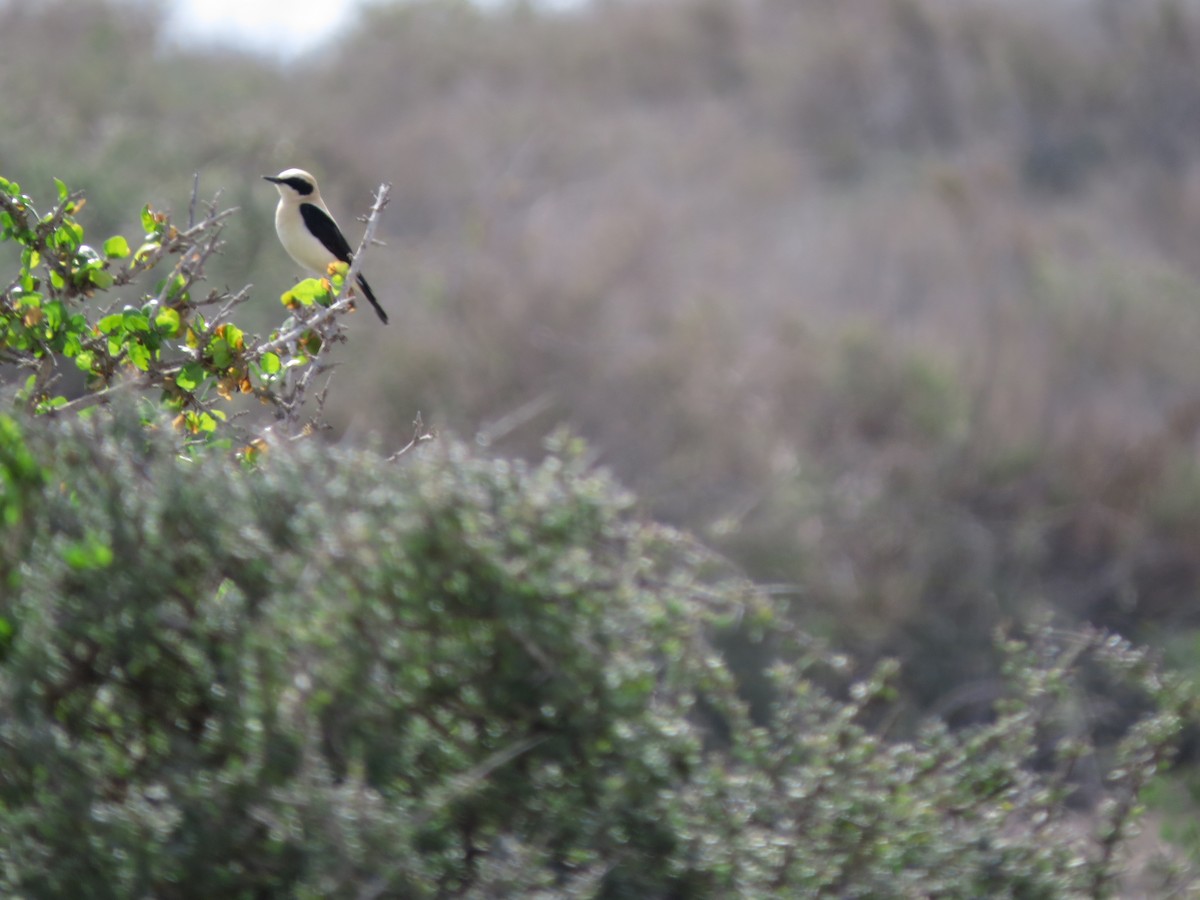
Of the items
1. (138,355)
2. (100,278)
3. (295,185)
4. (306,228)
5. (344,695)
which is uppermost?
(295,185)

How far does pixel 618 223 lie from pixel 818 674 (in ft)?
22.3

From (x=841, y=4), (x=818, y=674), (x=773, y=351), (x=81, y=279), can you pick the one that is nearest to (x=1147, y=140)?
(x=841, y=4)

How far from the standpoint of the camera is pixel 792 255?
1608 centimetres

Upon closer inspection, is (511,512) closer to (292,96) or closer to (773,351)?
(773,351)

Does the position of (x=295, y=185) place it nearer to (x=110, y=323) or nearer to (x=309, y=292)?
(x=309, y=292)

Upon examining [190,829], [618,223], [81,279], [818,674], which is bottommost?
[190,829]

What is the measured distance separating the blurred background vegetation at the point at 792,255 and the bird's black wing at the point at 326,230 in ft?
6.51

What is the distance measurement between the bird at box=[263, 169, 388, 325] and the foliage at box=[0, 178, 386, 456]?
1.79m

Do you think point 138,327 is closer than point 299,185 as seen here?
Yes

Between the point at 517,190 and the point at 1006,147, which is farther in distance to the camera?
the point at 1006,147

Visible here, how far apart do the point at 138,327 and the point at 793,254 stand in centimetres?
1369

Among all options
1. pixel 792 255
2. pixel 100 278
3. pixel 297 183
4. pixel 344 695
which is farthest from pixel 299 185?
pixel 792 255

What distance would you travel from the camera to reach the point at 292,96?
20375 mm

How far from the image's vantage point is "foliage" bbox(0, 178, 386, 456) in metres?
2.97
